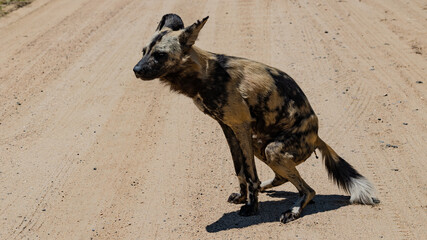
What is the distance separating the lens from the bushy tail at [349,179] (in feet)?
20.8

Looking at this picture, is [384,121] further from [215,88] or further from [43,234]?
[43,234]

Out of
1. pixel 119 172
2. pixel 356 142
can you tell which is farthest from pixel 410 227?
pixel 119 172

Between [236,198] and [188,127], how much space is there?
2.64 meters

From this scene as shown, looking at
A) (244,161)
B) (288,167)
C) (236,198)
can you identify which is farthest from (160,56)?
(236,198)

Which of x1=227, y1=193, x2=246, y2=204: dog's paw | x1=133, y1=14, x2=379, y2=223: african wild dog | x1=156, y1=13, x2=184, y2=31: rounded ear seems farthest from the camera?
x1=227, y1=193, x2=246, y2=204: dog's paw

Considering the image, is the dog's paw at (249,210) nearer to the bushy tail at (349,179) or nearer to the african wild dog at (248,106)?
the african wild dog at (248,106)

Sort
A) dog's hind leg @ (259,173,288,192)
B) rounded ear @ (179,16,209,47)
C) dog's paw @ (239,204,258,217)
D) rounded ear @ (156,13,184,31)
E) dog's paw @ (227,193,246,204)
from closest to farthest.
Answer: rounded ear @ (179,16,209,47)
rounded ear @ (156,13,184,31)
dog's paw @ (239,204,258,217)
dog's paw @ (227,193,246,204)
dog's hind leg @ (259,173,288,192)

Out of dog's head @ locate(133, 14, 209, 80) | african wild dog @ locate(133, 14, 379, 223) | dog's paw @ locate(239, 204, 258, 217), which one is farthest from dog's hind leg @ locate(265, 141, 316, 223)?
dog's head @ locate(133, 14, 209, 80)

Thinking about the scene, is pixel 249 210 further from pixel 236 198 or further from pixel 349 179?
pixel 349 179

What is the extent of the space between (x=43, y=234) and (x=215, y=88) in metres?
2.62

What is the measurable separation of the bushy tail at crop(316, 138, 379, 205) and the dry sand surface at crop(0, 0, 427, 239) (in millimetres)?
123

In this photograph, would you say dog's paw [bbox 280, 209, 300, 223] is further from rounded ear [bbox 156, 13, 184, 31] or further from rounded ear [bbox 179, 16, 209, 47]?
rounded ear [bbox 156, 13, 184, 31]

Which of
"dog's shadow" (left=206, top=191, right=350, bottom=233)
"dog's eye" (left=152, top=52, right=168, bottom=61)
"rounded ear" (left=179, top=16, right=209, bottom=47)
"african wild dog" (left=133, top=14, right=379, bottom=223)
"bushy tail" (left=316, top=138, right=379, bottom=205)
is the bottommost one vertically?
"dog's shadow" (left=206, top=191, right=350, bottom=233)

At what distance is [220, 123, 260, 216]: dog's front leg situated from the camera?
20.1 ft
